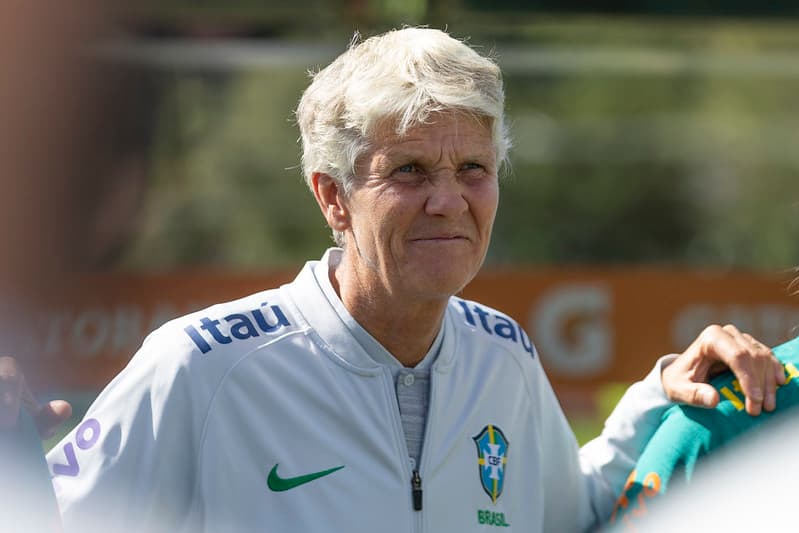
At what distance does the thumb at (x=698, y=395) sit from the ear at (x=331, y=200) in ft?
3.03

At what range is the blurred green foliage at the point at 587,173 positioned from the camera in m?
19.0

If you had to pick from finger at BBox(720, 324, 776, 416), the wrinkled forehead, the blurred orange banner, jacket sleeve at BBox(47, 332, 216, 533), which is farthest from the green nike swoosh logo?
the blurred orange banner

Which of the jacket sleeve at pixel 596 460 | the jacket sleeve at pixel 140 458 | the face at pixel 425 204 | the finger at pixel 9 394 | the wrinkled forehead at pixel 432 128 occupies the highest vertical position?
the wrinkled forehead at pixel 432 128

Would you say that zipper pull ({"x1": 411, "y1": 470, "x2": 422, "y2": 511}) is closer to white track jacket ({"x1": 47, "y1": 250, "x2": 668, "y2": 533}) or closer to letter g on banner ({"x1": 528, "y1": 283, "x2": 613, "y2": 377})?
white track jacket ({"x1": 47, "y1": 250, "x2": 668, "y2": 533})

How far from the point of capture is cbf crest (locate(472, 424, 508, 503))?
292cm

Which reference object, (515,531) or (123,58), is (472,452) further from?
(123,58)

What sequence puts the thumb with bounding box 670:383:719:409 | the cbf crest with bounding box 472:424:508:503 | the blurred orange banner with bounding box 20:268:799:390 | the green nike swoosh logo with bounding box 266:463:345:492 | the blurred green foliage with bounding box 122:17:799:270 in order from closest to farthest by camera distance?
the green nike swoosh logo with bounding box 266:463:345:492 < the thumb with bounding box 670:383:719:409 < the cbf crest with bounding box 472:424:508:503 < the blurred orange banner with bounding box 20:268:799:390 < the blurred green foliage with bounding box 122:17:799:270

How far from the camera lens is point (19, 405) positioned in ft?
8.62

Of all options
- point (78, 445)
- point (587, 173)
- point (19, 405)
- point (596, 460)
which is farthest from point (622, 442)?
point (587, 173)

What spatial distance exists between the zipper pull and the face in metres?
0.42

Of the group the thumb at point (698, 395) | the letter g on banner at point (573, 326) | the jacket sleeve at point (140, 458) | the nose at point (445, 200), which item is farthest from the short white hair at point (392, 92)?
the letter g on banner at point (573, 326)

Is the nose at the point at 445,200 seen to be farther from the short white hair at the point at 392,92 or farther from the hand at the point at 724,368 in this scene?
the hand at the point at 724,368

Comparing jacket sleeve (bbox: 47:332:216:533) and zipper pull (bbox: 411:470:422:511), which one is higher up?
jacket sleeve (bbox: 47:332:216:533)

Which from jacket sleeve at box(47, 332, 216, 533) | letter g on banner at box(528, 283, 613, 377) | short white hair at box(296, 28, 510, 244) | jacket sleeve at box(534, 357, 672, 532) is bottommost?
letter g on banner at box(528, 283, 613, 377)
